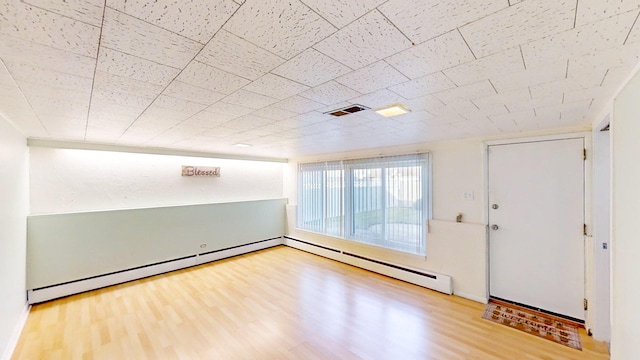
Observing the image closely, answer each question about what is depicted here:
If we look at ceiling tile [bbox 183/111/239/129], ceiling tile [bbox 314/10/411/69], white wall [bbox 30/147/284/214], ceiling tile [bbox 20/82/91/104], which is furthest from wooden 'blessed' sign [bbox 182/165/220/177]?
ceiling tile [bbox 314/10/411/69]

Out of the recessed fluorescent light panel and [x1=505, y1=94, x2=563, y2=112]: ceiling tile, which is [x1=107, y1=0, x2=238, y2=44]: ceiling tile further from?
[x1=505, y1=94, x2=563, y2=112]: ceiling tile

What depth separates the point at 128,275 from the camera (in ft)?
13.6

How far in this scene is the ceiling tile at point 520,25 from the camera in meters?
0.93

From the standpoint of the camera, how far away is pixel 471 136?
3.52m

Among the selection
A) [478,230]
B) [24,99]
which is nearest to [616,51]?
[478,230]

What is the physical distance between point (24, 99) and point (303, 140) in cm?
277

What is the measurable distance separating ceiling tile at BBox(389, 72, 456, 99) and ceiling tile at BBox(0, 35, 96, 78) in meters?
1.80

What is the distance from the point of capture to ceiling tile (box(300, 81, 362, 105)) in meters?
1.74

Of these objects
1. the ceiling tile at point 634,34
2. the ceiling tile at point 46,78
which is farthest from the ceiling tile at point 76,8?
the ceiling tile at point 634,34

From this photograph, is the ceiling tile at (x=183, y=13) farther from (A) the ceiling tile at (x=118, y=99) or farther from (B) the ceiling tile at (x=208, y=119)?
(B) the ceiling tile at (x=208, y=119)

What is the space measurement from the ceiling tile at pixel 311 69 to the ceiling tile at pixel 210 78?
0.31 m

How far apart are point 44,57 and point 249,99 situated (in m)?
1.10

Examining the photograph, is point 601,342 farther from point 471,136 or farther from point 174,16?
point 174,16

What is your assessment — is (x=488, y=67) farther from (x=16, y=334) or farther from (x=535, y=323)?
(x=16, y=334)
